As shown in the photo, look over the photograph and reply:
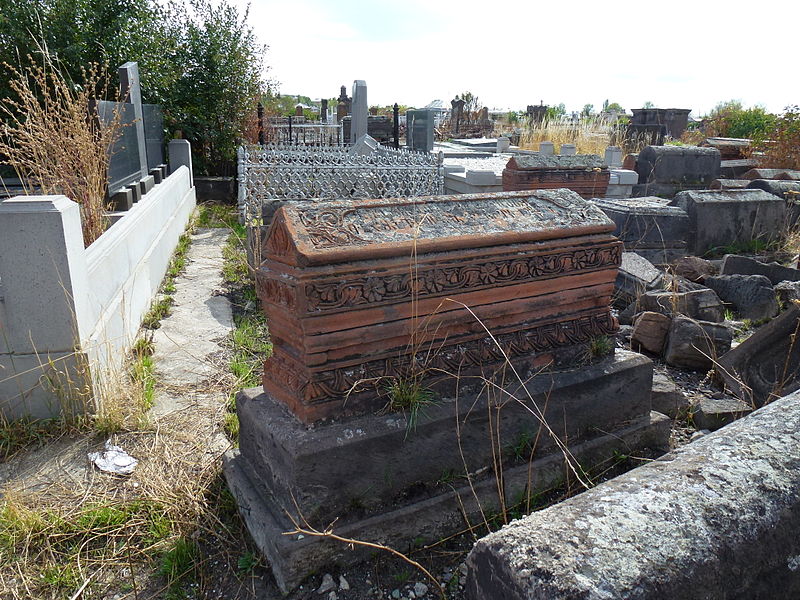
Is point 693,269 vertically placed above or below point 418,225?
below

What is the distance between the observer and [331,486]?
2.12 m

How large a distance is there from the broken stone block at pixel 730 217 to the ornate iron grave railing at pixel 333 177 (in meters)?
3.69

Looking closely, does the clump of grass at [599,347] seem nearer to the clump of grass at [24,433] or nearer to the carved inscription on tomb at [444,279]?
the carved inscription on tomb at [444,279]

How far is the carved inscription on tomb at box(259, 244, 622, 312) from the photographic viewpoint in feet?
6.79

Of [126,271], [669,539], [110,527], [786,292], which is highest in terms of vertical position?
[669,539]

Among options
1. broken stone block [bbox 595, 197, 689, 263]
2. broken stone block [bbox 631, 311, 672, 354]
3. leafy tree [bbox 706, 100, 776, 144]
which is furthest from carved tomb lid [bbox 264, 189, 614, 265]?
leafy tree [bbox 706, 100, 776, 144]

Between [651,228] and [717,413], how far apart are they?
3705mm

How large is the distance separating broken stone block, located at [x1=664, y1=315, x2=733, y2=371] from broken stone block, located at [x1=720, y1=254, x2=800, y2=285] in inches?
79.0

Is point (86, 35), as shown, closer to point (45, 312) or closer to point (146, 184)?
point (146, 184)

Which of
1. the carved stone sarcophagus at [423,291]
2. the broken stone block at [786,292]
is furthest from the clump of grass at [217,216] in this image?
the broken stone block at [786,292]

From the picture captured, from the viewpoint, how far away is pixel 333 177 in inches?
335

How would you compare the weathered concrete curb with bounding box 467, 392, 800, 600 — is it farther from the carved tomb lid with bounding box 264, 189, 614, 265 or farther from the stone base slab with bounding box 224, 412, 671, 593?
the carved tomb lid with bounding box 264, 189, 614, 265

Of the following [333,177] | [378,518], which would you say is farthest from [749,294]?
[333,177]

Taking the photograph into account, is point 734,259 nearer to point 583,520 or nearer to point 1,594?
point 583,520
